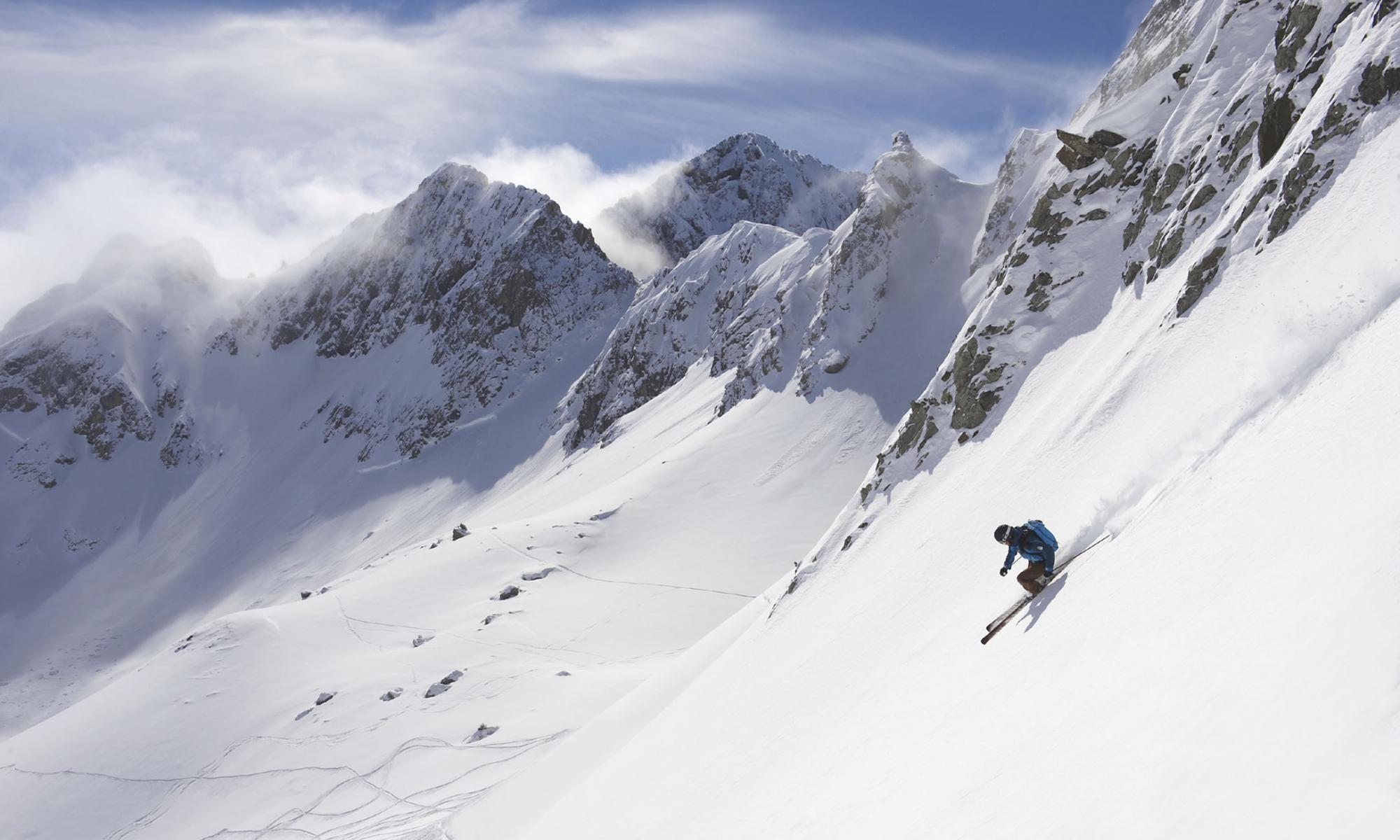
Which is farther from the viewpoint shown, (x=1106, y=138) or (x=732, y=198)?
→ (x=732, y=198)

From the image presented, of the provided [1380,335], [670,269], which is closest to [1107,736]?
[1380,335]

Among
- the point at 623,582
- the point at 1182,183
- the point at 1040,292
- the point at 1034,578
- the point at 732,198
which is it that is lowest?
the point at 1034,578

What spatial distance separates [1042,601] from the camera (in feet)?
38.5

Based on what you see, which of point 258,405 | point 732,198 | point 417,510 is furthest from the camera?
point 732,198

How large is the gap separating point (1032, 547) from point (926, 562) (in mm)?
6852

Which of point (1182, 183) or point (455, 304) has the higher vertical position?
point (455, 304)

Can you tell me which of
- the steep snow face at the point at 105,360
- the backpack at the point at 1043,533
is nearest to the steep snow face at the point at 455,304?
the steep snow face at the point at 105,360

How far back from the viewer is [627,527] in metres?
56.3

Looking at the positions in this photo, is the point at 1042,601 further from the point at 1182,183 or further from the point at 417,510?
the point at 417,510

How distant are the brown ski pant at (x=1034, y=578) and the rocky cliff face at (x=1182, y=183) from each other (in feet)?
26.3

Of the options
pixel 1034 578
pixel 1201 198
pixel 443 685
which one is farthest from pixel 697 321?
pixel 1034 578

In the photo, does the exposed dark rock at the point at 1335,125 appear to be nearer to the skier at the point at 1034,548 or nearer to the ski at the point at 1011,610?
the skier at the point at 1034,548

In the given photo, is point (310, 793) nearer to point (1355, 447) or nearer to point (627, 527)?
point (627, 527)

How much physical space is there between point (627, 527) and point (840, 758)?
4430 centimetres
